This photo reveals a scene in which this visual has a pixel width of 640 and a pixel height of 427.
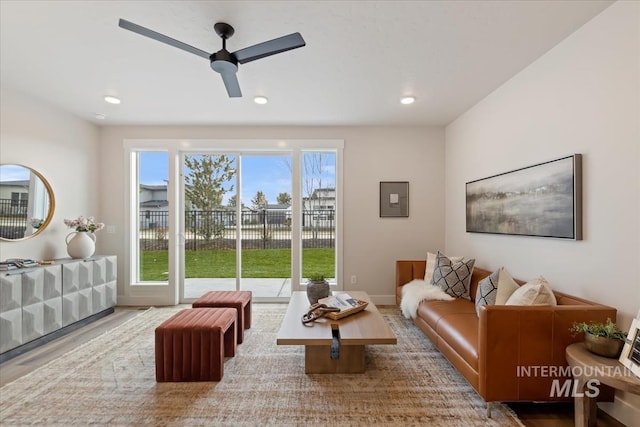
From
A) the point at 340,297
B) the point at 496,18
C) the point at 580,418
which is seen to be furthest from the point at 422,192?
the point at 580,418

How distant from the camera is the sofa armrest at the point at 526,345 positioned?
1746 mm

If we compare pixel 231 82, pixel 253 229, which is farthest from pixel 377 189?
pixel 231 82

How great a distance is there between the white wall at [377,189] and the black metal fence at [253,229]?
0.40m

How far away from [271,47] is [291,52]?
0.53 metres

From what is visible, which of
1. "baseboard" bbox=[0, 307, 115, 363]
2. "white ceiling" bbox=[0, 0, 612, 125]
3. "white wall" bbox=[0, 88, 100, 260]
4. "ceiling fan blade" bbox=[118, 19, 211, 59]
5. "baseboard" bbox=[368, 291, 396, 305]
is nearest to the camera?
"ceiling fan blade" bbox=[118, 19, 211, 59]

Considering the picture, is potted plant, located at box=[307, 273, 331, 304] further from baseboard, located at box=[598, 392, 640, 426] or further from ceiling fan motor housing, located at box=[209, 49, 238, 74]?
baseboard, located at box=[598, 392, 640, 426]

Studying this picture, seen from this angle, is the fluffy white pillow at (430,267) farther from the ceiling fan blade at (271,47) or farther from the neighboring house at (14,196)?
the neighboring house at (14,196)

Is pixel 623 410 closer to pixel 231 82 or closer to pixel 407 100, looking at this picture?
pixel 407 100

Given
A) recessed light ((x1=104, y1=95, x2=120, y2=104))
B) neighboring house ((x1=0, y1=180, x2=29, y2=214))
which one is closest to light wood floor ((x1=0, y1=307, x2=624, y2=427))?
neighboring house ((x1=0, y1=180, x2=29, y2=214))

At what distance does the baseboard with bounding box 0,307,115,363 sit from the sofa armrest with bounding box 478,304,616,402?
12.6ft

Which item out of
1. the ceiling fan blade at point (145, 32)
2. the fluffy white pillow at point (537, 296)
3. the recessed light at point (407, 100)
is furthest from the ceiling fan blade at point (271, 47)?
the fluffy white pillow at point (537, 296)

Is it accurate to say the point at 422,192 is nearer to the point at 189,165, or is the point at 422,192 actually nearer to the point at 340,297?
the point at 340,297

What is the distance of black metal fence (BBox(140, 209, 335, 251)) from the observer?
4.32 meters

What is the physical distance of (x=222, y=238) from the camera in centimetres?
434
